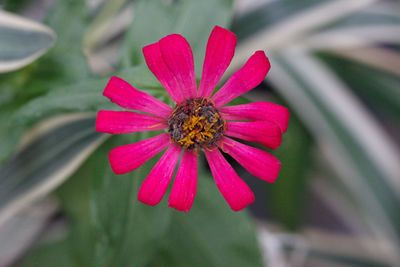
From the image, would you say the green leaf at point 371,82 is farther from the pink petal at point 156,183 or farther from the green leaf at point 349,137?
the pink petal at point 156,183

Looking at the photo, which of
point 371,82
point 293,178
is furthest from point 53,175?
point 371,82

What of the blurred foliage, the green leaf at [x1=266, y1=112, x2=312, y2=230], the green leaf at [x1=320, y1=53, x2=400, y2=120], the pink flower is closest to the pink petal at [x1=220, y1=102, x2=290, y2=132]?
the pink flower

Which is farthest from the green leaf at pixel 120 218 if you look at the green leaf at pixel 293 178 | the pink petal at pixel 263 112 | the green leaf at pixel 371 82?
the green leaf at pixel 371 82

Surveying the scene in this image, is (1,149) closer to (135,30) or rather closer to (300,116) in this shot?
(135,30)

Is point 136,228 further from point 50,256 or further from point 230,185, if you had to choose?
point 50,256

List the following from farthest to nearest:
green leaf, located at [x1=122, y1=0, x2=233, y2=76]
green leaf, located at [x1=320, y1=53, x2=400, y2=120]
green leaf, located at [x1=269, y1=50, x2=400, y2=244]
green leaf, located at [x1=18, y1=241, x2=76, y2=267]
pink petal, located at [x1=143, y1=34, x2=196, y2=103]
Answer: green leaf, located at [x1=320, y1=53, x2=400, y2=120]
green leaf, located at [x1=269, y1=50, x2=400, y2=244]
green leaf, located at [x1=18, y1=241, x2=76, y2=267]
green leaf, located at [x1=122, y1=0, x2=233, y2=76]
pink petal, located at [x1=143, y1=34, x2=196, y2=103]

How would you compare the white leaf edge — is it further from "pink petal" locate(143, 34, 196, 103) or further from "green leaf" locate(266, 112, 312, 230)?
"green leaf" locate(266, 112, 312, 230)

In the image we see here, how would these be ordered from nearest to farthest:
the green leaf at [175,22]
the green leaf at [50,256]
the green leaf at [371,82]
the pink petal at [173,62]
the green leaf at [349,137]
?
the pink petal at [173,62] < the green leaf at [175,22] < the green leaf at [50,256] < the green leaf at [349,137] < the green leaf at [371,82]
